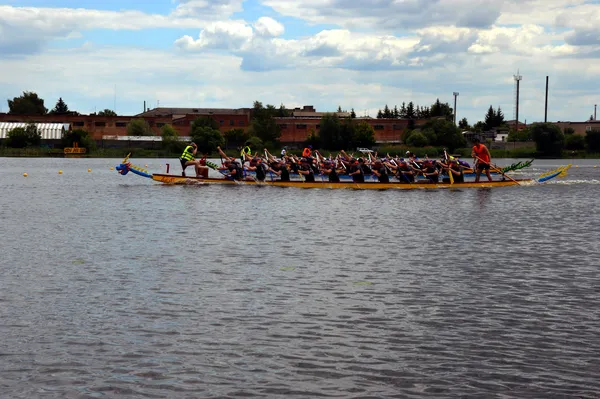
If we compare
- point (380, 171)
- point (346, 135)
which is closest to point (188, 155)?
point (380, 171)

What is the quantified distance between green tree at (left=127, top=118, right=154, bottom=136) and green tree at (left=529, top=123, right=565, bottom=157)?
175 ft

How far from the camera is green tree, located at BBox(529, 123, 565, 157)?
107m

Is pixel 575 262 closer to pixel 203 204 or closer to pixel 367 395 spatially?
pixel 367 395

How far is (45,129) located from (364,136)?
44.9 metres

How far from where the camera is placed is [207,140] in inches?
4146

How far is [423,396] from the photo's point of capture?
8953 millimetres

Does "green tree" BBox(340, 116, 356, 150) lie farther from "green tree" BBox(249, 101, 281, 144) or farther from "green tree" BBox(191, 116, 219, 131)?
"green tree" BBox(191, 116, 219, 131)

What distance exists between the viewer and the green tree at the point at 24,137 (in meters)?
110

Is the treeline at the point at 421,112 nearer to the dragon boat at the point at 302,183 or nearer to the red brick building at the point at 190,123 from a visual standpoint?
the red brick building at the point at 190,123

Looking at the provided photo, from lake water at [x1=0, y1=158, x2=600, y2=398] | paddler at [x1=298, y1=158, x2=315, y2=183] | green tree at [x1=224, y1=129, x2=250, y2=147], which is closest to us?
lake water at [x1=0, y1=158, x2=600, y2=398]

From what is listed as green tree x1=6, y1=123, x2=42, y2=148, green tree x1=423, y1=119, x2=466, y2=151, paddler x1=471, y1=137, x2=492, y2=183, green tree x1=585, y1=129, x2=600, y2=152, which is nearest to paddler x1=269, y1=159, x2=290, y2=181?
paddler x1=471, y1=137, x2=492, y2=183

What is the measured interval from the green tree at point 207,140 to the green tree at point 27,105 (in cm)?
5527

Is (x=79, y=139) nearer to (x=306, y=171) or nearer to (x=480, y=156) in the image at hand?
(x=306, y=171)

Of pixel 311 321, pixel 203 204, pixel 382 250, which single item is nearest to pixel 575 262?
pixel 382 250
